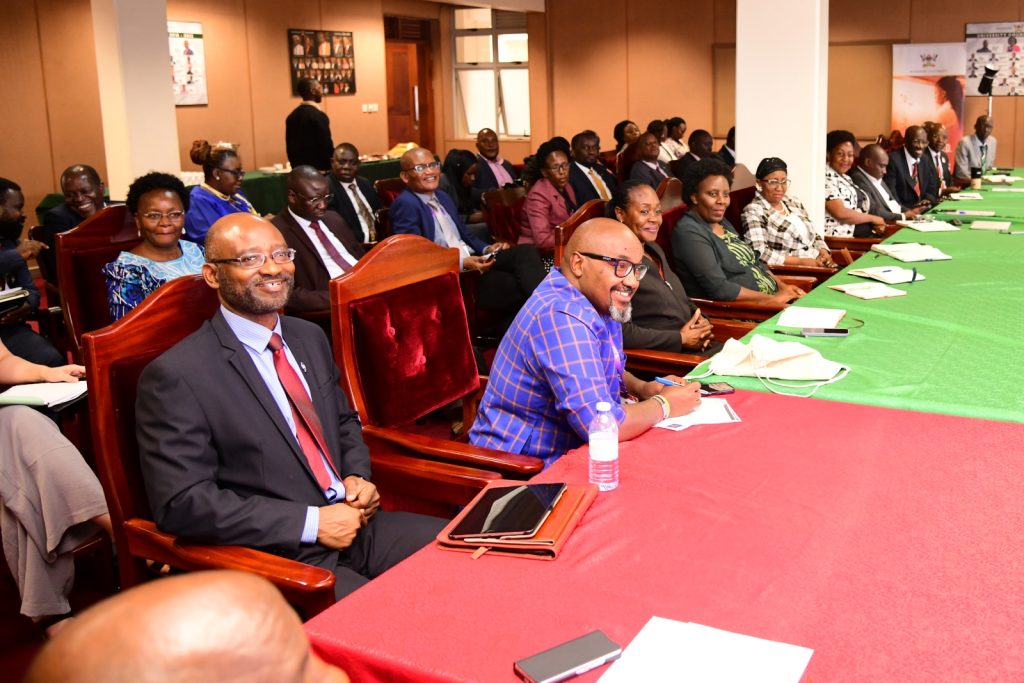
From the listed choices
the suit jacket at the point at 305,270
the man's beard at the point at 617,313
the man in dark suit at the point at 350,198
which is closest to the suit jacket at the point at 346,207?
the man in dark suit at the point at 350,198

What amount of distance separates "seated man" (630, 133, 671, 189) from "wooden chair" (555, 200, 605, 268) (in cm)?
446

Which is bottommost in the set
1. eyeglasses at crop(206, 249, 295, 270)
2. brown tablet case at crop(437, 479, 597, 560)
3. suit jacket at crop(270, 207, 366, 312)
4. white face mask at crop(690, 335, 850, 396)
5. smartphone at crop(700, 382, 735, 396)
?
brown tablet case at crop(437, 479, 597, 560)

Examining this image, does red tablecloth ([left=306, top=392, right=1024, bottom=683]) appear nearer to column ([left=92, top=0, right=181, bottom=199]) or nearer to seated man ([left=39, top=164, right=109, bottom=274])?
seated man ([left=39, top=164, right=109, bottom=274])

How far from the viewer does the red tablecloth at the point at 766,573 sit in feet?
4.94

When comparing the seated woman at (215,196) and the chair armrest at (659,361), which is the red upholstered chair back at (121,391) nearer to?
the chair armrest at (659,361)

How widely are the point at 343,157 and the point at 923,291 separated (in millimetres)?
4262

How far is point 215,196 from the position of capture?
5.64 metres

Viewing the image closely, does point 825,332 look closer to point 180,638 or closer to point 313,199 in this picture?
point 313,199

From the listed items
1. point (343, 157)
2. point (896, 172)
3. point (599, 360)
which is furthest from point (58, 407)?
point (896, 172)

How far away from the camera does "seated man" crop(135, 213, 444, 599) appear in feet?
6.87

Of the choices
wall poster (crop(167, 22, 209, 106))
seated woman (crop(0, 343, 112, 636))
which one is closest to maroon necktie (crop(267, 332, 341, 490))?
seated woman (crop(0, 343, 112, 636))

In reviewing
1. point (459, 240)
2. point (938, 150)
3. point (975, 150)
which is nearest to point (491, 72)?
point (938, 150)

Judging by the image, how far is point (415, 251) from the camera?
3041 millimetres

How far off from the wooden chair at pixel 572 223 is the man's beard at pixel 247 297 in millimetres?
1775
